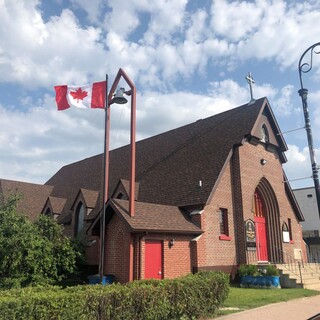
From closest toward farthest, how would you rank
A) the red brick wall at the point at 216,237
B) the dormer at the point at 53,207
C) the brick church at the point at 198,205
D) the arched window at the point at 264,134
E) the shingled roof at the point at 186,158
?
the brick church at the point at 198,205, the red brick wall at the point at 216,237, the shingled roof at the point at 186,158, the arched window at the point at 264,134, the dormer at the point at 53,207

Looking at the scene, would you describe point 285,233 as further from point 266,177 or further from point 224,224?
point 224,224

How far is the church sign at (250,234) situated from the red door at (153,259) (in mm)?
6141

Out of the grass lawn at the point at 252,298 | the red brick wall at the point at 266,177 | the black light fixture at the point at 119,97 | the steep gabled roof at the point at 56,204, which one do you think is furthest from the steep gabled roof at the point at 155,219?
the steep gabled roof at the point at 56,204

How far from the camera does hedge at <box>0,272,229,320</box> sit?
6.98 m

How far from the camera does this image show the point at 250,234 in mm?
20469

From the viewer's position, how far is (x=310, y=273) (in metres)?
20.6

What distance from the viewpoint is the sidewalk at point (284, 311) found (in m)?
10.5

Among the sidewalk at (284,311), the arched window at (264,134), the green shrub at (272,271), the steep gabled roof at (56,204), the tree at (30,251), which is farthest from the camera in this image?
the steep gabled roof at (56,204)

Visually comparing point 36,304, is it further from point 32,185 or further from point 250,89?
point 32,185

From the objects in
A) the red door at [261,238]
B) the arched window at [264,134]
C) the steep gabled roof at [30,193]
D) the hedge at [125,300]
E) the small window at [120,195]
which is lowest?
the hedge at [125,300]

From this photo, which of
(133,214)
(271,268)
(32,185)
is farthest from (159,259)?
(32,185)

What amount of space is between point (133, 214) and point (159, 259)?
7.99ft

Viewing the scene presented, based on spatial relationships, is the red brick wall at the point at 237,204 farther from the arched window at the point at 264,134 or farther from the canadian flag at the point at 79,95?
the canadian flag at the point at 79,95

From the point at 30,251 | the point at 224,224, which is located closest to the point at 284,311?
the point at 224,224
